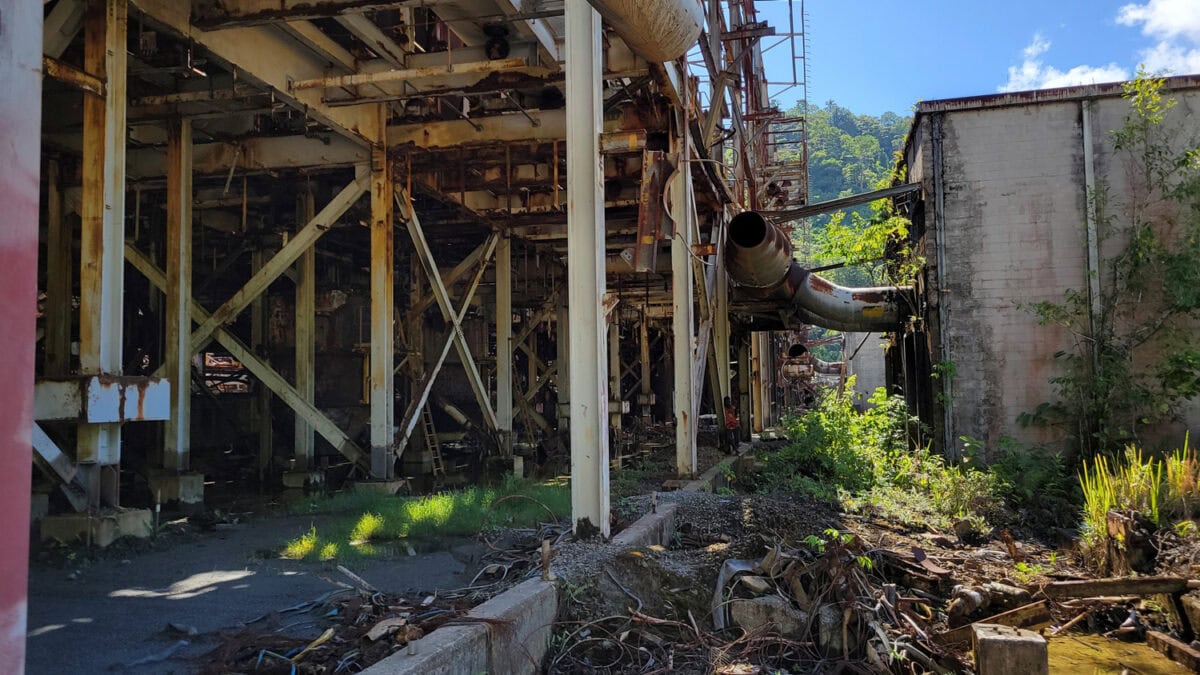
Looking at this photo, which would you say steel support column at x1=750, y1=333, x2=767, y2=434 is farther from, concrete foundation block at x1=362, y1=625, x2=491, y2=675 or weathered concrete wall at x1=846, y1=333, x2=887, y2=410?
concrete foundation block at x1=362, y1=625, x2=491, y2=675

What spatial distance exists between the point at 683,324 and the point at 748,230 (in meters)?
2.93

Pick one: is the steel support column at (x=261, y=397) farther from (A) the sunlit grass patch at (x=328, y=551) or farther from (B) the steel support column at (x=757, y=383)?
(B) the steel support column at (x=757, y=383)

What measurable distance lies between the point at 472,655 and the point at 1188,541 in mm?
5992

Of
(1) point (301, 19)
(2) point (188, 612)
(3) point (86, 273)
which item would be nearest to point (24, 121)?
(2) point (188, 612)

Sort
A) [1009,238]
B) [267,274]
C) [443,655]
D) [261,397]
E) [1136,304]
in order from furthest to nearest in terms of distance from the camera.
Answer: [261,397]
[1009,238]
[1136,304]
[267,274]
[443,655]

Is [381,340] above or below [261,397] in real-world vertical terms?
above

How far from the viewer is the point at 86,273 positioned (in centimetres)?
541

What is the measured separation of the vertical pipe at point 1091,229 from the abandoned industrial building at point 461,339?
43 millimetres

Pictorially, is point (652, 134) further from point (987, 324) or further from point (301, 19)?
point (987, 324)

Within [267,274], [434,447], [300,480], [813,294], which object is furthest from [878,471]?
[267,274]

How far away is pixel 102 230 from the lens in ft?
17.8

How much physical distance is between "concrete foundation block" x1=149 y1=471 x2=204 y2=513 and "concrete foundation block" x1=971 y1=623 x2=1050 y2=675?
22.6 feet

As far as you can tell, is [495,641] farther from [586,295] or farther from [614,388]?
[614,388]

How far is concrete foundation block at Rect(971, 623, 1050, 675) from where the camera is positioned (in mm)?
3982
